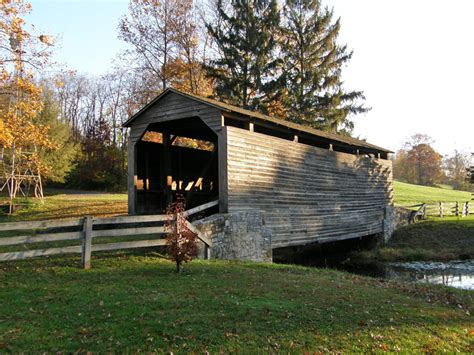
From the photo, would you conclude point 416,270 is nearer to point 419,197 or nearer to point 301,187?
point 301,187

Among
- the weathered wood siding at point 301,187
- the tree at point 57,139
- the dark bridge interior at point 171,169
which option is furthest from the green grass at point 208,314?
the tree at point 57,139

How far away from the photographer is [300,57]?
95.1 feet

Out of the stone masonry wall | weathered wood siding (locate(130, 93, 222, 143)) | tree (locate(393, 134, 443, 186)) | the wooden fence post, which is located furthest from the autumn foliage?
tree (locate(393, 134, 443, 186))

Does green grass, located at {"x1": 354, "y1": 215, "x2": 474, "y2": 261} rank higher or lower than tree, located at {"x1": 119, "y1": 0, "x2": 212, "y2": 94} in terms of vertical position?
lower

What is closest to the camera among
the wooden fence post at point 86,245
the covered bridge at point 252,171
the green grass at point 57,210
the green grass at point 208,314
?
the green grass at point 208,314

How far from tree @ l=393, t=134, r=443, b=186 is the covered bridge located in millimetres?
51065

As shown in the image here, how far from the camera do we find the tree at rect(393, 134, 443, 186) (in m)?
66.6

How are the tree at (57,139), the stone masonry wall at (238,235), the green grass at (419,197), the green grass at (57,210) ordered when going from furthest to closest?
the green grass at (419,197) < the tree at (57,139) < the green grass at (57,210) < the stone masonry wall at (238,235)

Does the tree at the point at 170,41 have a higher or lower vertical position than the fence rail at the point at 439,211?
higher

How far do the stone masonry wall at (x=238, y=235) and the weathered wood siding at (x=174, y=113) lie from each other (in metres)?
2.95

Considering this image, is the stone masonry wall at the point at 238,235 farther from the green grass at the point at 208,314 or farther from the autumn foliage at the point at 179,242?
the green grass at the point at 208,314

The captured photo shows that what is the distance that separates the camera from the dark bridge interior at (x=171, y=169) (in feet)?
51.8

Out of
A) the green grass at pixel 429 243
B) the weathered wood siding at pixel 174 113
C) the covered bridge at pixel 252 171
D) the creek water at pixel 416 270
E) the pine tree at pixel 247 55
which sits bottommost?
the creek water at pixel 416 270

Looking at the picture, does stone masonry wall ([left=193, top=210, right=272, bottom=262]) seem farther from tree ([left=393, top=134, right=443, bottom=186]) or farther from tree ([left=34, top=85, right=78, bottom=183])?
tree ([left=393, top=134, right=443, bottom=186])
